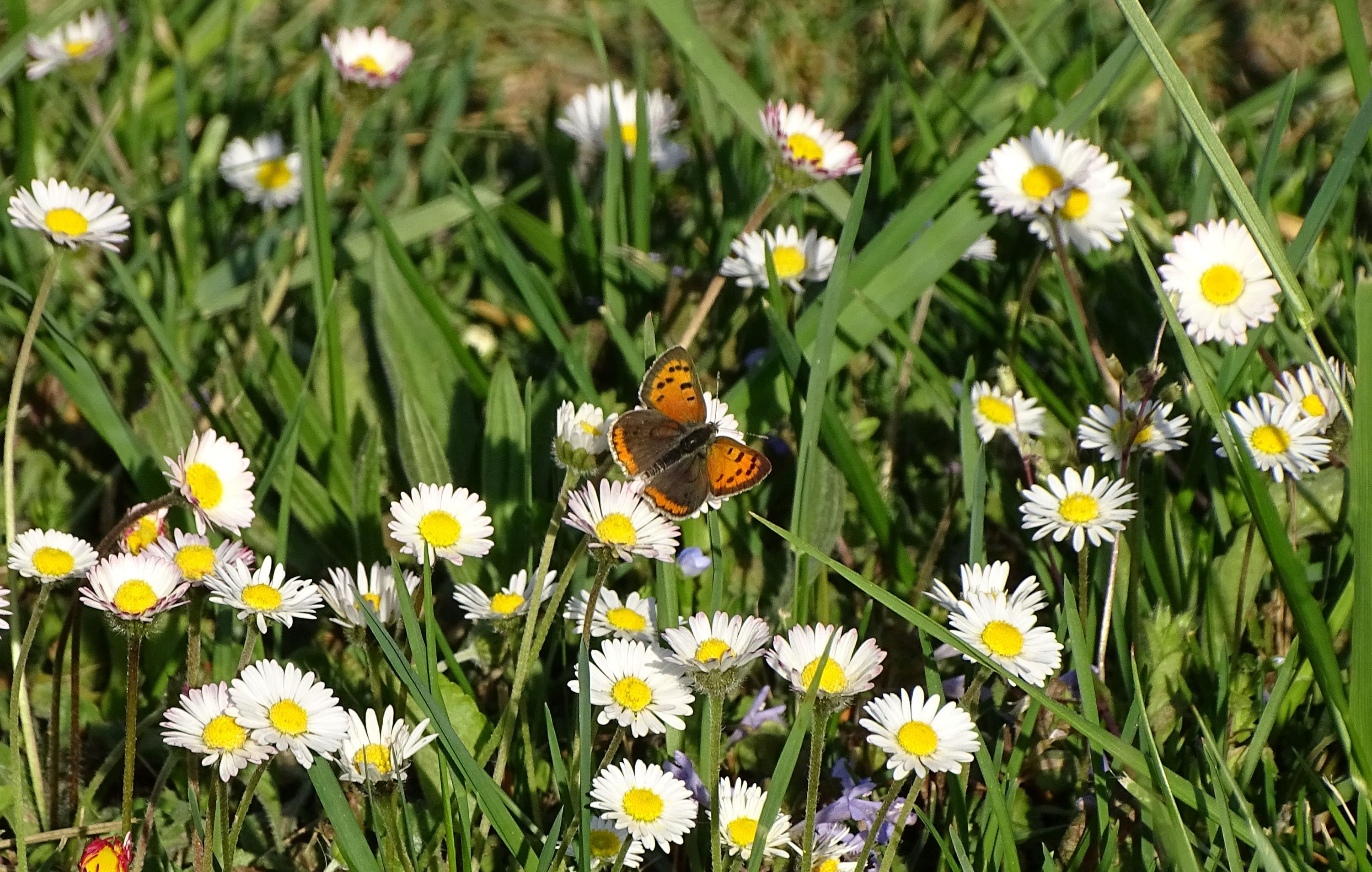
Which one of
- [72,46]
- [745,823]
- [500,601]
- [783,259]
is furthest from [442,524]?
A: [72,46]

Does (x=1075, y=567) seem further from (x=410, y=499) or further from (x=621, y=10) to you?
(x=621, y=10)

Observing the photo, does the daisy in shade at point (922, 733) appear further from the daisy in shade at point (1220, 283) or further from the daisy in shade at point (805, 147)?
the daisy in shade at point (805, 147)

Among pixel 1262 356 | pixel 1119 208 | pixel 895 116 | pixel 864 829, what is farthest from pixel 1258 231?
pixel 895 116

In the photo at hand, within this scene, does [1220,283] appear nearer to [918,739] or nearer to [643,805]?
[918,739]

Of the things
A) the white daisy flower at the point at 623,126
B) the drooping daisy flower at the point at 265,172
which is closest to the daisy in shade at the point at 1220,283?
the white daisy flower at the point at 623,126

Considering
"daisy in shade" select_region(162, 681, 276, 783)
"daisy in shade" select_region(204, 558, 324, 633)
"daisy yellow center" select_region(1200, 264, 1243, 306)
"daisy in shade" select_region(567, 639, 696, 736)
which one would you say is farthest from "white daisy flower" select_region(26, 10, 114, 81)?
"daisy yellow center" select_region(1200, 264, 1243, 306)

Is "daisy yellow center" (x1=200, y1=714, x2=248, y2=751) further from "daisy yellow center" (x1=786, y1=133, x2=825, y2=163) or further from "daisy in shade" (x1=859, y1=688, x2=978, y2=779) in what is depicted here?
"daisy yellow center" (x1=786, y1=133, x2=825, y2=163)
